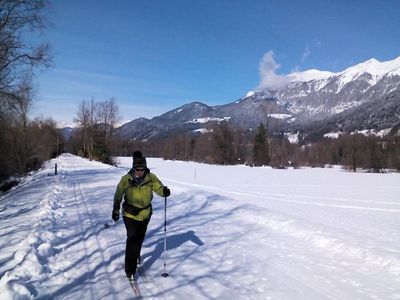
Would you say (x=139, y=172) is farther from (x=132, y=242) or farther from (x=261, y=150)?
(x=261, y=150)

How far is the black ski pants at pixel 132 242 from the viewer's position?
23.4 feet

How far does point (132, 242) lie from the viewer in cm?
729

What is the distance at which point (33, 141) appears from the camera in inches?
1956

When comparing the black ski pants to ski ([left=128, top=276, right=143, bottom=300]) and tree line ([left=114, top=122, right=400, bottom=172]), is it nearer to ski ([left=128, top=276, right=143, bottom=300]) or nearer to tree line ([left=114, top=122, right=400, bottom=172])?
ski ([left=128, top=276, right=143, bottom=300])

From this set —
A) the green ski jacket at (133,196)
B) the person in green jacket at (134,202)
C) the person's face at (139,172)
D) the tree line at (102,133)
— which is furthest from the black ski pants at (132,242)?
the tree line at (102,133)

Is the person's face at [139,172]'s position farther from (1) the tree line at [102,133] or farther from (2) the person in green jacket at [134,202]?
(1) the tree line at [102,133]

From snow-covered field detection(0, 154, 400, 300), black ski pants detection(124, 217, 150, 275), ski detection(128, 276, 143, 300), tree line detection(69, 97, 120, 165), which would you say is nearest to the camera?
ski detection(128, 276, 143, 300)

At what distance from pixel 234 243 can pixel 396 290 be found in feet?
13.2

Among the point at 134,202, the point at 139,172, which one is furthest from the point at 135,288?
the point at 139,172

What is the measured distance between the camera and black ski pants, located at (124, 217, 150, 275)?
7.14 meters

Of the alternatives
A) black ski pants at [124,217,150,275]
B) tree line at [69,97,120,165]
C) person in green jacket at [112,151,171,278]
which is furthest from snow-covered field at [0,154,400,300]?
tree line at [69,97,120,165]

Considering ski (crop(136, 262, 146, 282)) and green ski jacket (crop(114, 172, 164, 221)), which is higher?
green ski jacket (crop(114, 172, 164, 221))

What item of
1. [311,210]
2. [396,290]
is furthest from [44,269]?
[311,210]

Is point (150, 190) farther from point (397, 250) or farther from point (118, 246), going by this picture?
point (397, 250)
